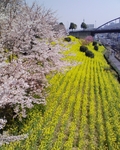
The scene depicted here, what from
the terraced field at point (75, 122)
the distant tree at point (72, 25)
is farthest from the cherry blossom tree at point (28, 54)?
the distant tree at point (72, 25)

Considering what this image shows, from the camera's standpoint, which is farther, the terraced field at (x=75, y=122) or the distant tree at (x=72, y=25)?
the distant tree at (x=72, y=25)

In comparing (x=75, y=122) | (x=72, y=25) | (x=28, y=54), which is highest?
(x=72, y=25)

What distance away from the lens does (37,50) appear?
11875 millimetres

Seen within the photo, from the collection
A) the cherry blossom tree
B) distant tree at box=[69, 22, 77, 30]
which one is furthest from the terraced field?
distant tree at box=[69, 22, 77, 30]

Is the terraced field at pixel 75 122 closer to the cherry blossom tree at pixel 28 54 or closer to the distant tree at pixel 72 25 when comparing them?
the cherry blossom tree at pixel 28 54

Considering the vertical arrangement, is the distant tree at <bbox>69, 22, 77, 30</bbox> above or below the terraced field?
above

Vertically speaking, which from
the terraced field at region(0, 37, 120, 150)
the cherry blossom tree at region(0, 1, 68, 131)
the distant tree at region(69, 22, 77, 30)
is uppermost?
the distant tree at region(69, 22, 77, 30)

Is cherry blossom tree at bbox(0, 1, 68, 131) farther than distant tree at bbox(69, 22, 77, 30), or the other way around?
distant tree at bbox(69, 22, 77, 30)

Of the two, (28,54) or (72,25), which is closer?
(28,54)

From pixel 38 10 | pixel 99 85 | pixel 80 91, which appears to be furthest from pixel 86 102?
A: pixel 38 10

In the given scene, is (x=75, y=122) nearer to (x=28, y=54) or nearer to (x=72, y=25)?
(x=28, y=54)

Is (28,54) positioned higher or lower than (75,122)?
higher

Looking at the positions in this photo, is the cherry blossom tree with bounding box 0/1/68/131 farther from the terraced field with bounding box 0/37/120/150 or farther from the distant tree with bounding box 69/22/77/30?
the distant tree with bounding box 69/22/77/30

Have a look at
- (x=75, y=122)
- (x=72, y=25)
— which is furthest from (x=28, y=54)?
(x=72, y=25)
